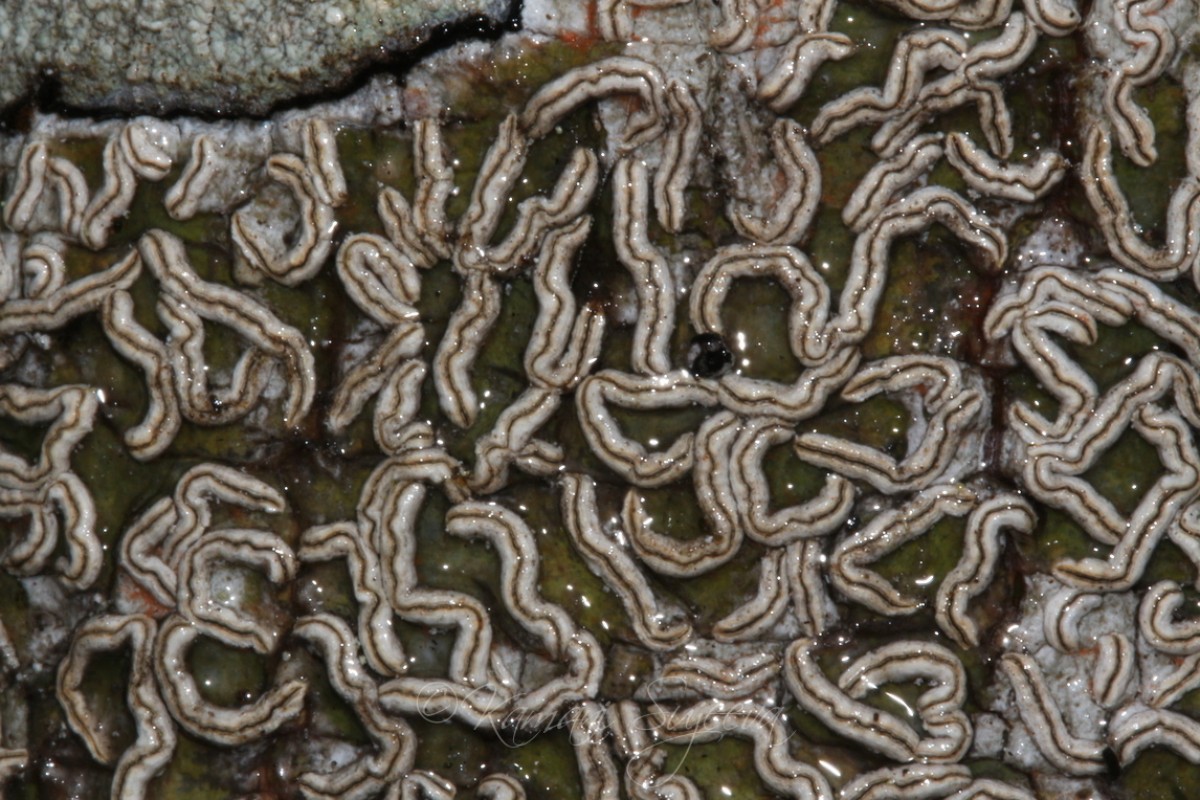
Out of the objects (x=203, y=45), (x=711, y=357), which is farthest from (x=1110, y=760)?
(x=203, y=45)

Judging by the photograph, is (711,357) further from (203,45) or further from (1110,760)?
(203,45)

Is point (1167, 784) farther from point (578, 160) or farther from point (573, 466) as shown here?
point (578, 160)

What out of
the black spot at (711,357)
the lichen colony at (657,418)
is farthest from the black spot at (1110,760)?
the black spot at (711,357)

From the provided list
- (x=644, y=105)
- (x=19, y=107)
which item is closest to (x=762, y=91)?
(x=644, y=105)

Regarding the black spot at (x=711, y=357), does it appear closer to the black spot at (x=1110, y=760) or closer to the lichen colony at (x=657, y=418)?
the lichen colony at (x=657, y=418)

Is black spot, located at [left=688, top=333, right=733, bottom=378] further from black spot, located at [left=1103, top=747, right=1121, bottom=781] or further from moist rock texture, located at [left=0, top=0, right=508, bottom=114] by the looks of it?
black spot, located at [left=1103, top=747, right=1121, bottom=781]

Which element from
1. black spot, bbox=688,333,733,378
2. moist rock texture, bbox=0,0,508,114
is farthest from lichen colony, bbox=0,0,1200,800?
moist rock texture, bbox=0,0,508,114
